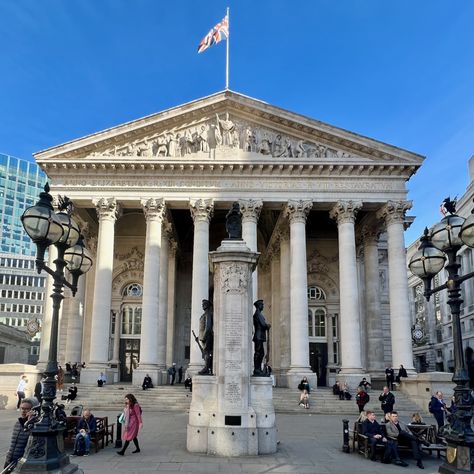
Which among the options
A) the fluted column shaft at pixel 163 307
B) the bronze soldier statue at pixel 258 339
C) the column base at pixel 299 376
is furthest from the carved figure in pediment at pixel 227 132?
the bronze soldier statue at pixel 258 339

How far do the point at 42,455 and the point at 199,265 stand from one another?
79.2 feet

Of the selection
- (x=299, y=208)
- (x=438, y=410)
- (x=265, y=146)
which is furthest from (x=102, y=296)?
(x=438, y=410)

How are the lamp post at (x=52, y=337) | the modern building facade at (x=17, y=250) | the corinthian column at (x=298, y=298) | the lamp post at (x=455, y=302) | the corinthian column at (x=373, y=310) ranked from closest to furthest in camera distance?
the lamp post at (x=52, y=337), the lamp post at (x=455, y=302), the corinthian column at (x=298, y=298), the corinthian column at (x=373, y=310), the modern building facade at (x=17, y=250)

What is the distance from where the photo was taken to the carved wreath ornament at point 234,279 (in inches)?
520

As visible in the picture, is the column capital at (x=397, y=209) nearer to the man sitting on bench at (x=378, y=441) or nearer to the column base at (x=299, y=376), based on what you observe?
the column base at (x=299, y=376)

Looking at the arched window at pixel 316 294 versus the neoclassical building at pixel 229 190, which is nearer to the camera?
the neoclassical building at pixel 229 190

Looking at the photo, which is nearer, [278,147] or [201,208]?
[201,208]

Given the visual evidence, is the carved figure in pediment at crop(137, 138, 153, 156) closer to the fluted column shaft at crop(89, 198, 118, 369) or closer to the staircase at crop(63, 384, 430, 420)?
the fluted column shaft at crop(89, 198, 118, 369)

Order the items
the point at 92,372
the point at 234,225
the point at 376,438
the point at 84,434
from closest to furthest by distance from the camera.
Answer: the point at 376,438 → the point at 84,434 → the point at 234,225 → the point at 92,372

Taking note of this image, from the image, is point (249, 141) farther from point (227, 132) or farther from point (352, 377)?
point (352, 377)

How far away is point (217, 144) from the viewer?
34.0m

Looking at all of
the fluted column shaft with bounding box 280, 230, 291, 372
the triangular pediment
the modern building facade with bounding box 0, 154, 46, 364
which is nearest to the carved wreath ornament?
the triangular pediment

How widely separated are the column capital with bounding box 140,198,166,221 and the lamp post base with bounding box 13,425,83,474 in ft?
82.2

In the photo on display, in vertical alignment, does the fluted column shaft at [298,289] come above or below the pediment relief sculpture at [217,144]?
below
